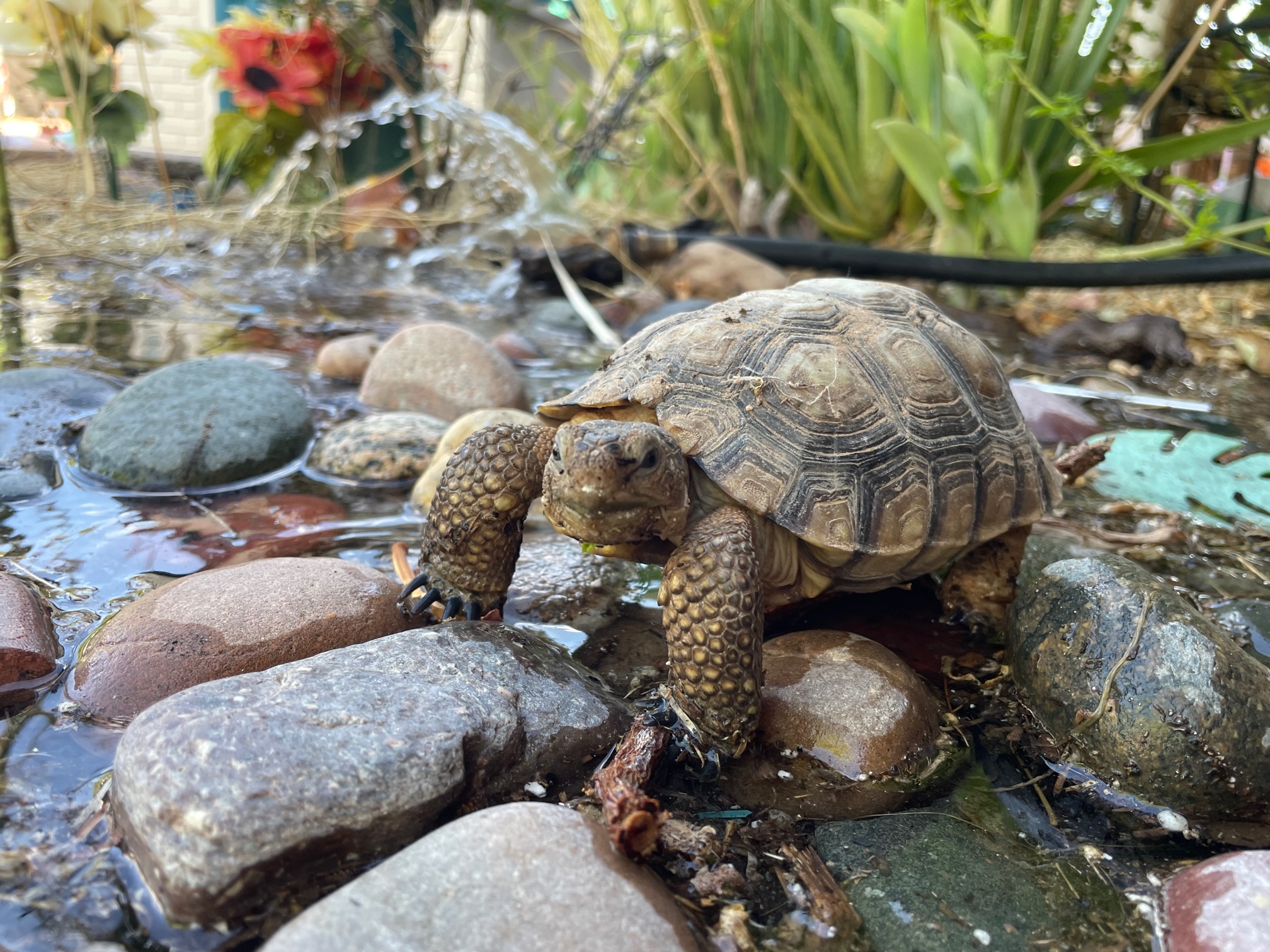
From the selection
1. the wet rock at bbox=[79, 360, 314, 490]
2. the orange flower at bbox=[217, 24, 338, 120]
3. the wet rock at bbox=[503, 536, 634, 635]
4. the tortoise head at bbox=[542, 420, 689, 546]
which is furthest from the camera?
the orange flower at bbox=[217, 24, 338, 120]

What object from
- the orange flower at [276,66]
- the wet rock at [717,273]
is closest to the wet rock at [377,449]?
the wet rock at [717,273]

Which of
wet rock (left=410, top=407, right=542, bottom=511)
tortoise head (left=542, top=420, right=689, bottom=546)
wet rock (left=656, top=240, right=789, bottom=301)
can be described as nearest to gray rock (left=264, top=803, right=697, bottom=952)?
tortoise head (left=542, top=420, right=689, bottom=546)

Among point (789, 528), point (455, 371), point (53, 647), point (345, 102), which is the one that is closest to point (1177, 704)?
point (789, 528)

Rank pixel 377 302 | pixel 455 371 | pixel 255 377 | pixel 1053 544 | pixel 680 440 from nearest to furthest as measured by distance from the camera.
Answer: pixel 680 440
pixel 1053 544
pixel 255 377
pixel 455 371
pixel 377 302

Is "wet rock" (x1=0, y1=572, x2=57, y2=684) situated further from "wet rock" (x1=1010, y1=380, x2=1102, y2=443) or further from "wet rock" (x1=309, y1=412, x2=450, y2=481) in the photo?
"wet rock" (x1=1010, y1=380, x2=1102, y2=443)

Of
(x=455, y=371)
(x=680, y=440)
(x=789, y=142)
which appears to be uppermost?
(x=789, y=142)

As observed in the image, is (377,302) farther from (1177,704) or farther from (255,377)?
(1177,704)
